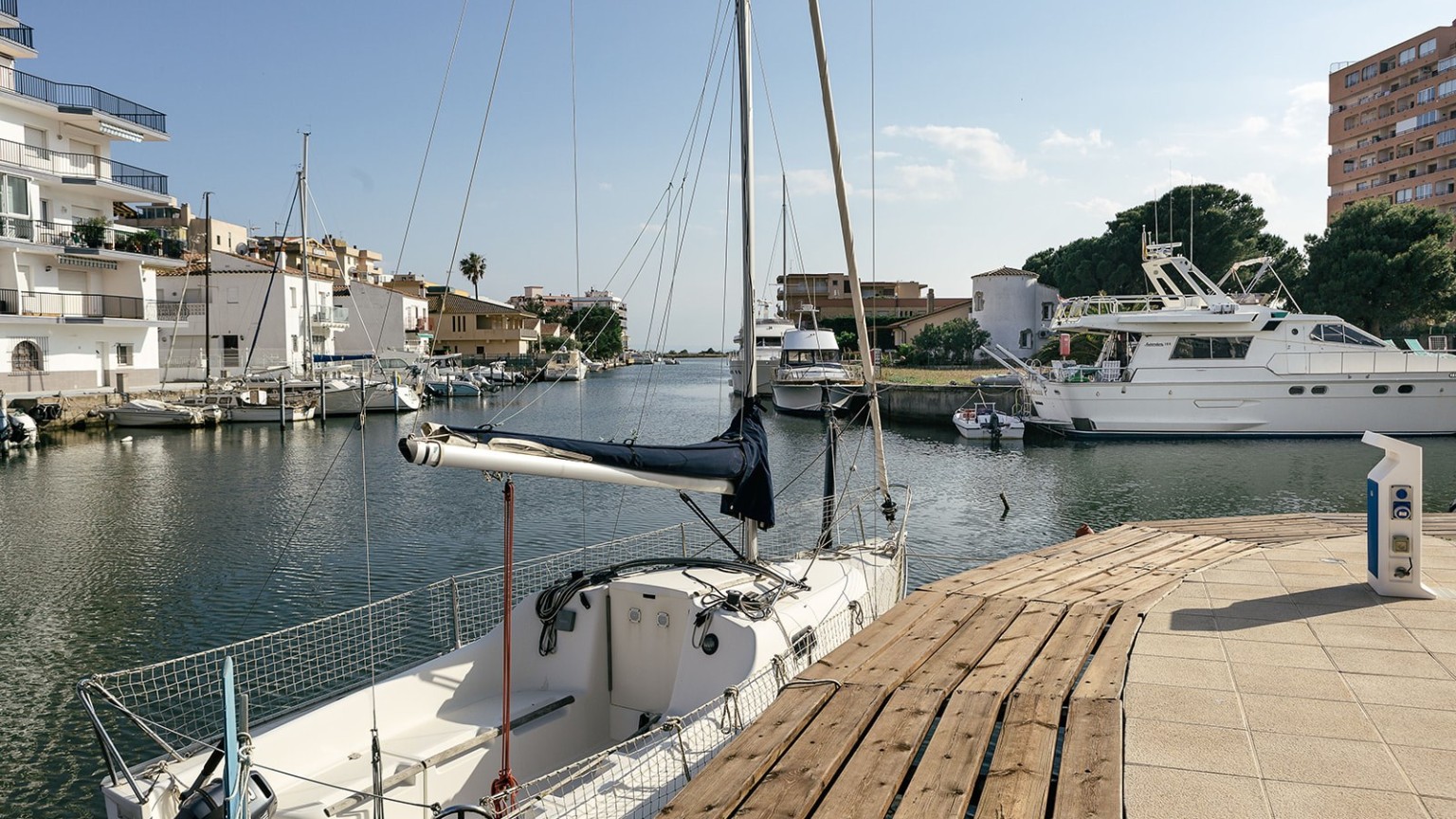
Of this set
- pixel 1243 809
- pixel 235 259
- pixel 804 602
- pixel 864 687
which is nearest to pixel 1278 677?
pixel 1243 809

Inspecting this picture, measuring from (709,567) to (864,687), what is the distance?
2.90 m

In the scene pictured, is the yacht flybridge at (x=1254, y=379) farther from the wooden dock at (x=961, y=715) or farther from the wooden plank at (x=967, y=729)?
the wooden plank at (x=967, y=729)

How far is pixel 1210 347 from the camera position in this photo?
116ft

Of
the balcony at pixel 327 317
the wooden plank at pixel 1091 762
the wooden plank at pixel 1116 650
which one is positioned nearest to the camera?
the wooden plank at pixel 1091 762

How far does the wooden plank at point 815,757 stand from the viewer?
12.9ft

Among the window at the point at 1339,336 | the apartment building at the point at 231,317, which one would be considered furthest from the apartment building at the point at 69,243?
the window at the point at 1339,336

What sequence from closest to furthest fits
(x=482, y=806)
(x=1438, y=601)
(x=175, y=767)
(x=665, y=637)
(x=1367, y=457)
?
(x=482, y=806), (x=175, y=767), (x=1438, y=601), (x=665, y=637), (x=1367, y=457)

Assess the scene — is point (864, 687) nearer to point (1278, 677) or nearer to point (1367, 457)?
point (1278, 677)

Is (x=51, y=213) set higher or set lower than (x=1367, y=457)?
higher

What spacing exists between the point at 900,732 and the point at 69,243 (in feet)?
154

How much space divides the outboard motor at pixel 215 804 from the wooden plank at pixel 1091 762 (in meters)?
4.02

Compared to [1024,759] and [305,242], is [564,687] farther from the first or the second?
[305,242]

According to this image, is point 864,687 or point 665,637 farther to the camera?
point 665,637

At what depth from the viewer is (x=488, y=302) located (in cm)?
9681
